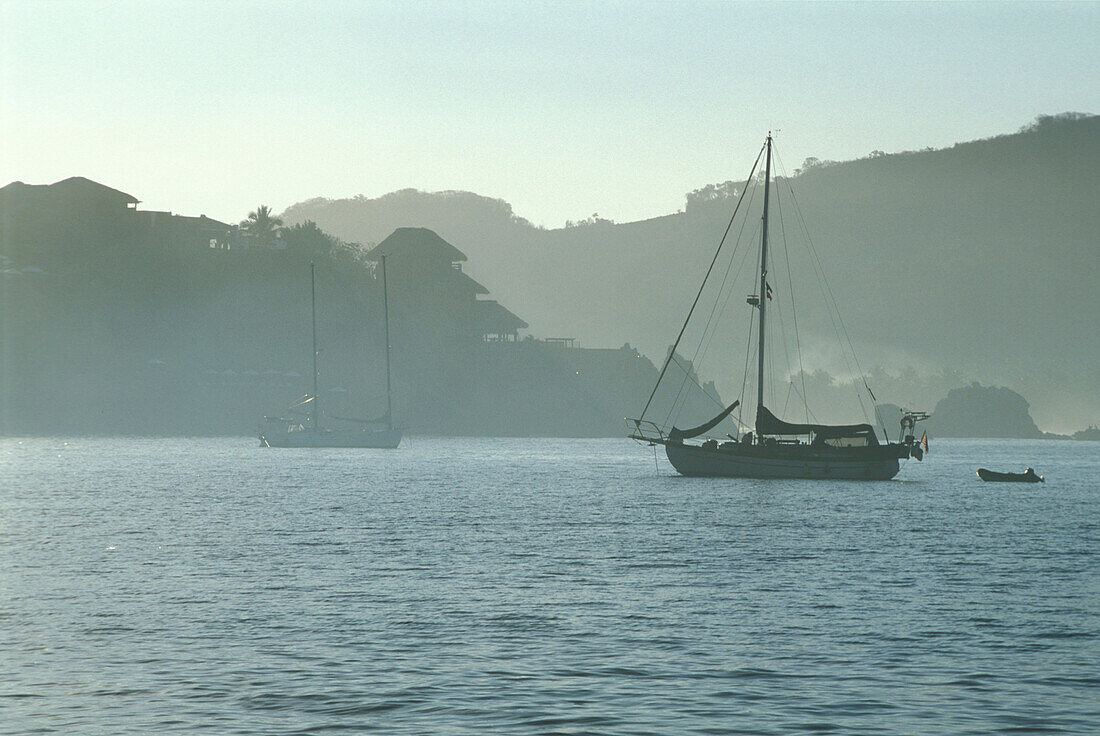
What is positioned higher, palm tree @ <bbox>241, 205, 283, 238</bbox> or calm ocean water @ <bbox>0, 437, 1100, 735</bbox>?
palm tree @ <bbox>241, 205, 283, 238</bbox>

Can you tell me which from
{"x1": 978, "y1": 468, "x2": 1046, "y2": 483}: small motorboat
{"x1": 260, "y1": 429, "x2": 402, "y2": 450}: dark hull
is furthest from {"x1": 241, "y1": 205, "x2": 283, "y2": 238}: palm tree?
{"x1": 978, "y1": 468, "x2": 1046, "y2": 483}: small motorboat

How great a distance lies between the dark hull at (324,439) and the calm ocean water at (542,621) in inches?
3330

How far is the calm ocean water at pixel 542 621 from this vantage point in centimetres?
1745

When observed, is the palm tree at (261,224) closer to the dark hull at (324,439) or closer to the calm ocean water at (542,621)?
the dark hull at (324,439)

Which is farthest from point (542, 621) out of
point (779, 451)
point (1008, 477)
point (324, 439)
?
point (324, 439)

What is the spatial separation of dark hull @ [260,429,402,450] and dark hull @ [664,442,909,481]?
250ft

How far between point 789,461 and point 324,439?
279ft

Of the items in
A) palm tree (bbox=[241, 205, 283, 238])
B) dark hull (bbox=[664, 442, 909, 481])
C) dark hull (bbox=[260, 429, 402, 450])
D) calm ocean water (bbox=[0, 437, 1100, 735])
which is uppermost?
palm tree (bbox=[241, 205, 283, 238])

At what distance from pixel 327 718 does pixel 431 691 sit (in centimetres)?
228

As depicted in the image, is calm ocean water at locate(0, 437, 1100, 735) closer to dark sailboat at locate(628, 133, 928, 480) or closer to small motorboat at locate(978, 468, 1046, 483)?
dark sailboat at locate(628, 133, 928, 480)

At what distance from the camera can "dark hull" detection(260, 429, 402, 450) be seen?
468ft

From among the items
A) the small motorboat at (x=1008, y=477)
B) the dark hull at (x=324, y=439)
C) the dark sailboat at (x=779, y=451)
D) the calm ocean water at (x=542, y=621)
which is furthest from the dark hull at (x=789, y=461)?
the dark hull at (x=324, y=439)

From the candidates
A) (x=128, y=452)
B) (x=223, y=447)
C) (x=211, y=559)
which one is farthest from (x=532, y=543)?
(x=223, y=447)

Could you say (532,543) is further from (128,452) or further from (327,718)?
(128,452)
